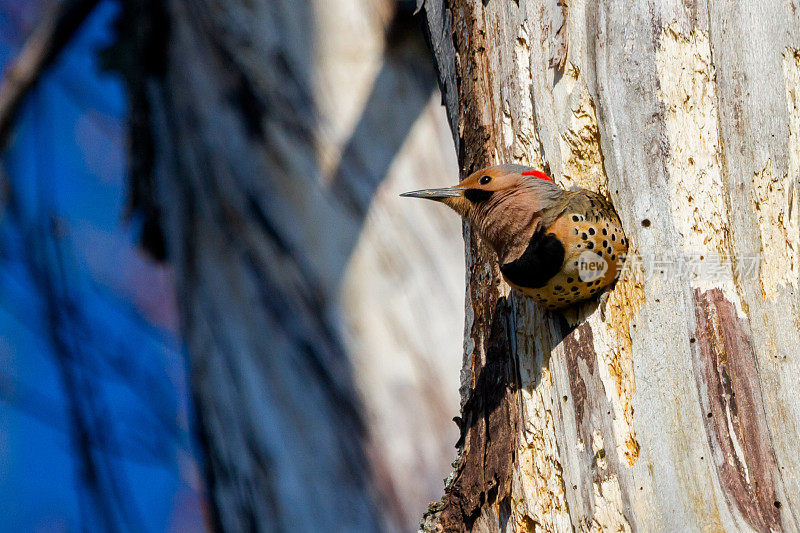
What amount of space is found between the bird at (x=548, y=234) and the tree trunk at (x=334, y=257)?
3.96 ft

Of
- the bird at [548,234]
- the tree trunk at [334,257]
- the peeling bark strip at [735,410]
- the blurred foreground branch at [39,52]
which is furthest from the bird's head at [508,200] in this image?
the blurred foreground branch at [39,52]

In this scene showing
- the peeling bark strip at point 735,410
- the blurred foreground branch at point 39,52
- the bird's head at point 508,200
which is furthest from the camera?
the blurred foreground branch at point 39,52

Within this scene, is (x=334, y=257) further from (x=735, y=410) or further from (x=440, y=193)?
(x=735, y=410)

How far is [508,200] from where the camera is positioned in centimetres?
183

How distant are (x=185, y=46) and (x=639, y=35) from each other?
2192mm

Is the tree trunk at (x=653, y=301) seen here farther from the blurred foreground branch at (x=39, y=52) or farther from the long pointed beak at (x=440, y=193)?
the blurred foreground branch at (x=39, y=52)

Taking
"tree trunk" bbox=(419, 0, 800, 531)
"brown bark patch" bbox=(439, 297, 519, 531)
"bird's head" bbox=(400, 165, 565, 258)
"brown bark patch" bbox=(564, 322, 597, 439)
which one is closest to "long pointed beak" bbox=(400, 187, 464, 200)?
"bird's head" bbox=(400, 165, 565, 258)

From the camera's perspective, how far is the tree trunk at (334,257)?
3086 millimetres

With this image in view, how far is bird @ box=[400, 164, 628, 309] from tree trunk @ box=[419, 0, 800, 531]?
1.8 inches

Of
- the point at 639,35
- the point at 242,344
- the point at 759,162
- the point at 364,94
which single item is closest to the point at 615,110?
the point at 639,35

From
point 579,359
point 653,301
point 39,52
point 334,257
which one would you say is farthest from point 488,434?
point 39,52

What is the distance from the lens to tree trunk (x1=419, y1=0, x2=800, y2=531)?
1.47 metres

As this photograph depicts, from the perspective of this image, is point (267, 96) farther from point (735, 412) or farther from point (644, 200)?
point (735, 412)

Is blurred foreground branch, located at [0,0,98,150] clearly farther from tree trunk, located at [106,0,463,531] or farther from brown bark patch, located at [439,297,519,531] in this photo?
brown bark patch, located at [439,297,519,531]
